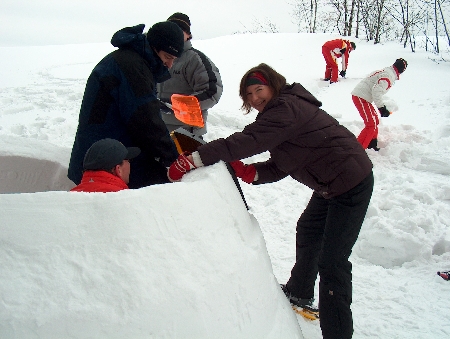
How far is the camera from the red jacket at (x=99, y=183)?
1622 mm

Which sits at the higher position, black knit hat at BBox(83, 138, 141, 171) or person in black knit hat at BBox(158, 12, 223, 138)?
person in black knit hat at BBox(158, 12, 223, 138)

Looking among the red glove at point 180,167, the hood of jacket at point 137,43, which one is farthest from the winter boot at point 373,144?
the red glove at point 180,167

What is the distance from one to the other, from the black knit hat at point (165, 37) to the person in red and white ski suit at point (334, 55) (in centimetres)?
719

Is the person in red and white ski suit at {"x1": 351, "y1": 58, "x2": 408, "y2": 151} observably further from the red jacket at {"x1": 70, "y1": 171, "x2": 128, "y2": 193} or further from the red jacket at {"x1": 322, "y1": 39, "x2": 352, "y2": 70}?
the red jacket at {"x1": 322, "y1": 39, "x2": 352, "y2": 70}

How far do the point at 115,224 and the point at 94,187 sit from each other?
0.40 m

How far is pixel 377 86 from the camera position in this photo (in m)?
4.94

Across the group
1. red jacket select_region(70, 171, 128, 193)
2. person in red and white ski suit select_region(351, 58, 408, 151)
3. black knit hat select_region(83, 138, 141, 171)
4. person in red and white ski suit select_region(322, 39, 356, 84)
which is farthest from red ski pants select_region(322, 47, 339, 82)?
red jacket select_region(70, 171, 128, 193)

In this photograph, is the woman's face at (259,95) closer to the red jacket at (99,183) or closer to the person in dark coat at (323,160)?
the person in dark coat at (323,160)

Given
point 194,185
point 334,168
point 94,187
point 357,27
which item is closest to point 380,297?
point 334,168

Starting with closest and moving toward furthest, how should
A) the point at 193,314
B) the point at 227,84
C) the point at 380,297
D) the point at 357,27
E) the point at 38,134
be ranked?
the point at 193,314
the point at 380,297
the point at 38,134
the point at 227,84
the point at 357,27

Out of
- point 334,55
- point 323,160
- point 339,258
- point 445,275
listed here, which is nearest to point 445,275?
point 445,275

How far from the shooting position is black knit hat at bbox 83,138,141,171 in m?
1.76

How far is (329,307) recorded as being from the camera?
6.67 feet

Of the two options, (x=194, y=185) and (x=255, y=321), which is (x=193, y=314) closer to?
(x=255, y=321)
